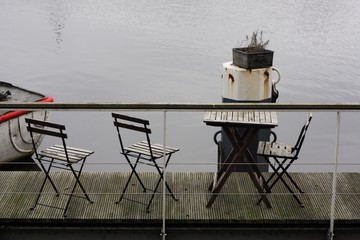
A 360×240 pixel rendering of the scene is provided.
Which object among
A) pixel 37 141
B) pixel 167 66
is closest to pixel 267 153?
pixel 37 141

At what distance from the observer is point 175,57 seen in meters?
32.3

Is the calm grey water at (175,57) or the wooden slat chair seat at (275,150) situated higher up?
the wooden slat chair seat at (275,150)

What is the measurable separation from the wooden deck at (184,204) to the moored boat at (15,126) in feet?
27.4

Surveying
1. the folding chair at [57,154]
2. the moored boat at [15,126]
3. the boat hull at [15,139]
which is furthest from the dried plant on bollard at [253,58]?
the boat hull at [15,139]

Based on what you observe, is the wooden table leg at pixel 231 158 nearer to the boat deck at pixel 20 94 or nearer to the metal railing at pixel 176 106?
the metal railing at pixel 176 106

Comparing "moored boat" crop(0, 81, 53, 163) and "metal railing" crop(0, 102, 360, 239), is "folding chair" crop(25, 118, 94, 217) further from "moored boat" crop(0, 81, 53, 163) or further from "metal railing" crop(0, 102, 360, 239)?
"moored boat" crop(0, 81, 53, 163)

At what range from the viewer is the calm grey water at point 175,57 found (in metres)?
19.5

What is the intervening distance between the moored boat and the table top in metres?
9.37

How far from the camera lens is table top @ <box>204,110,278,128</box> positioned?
17.6ft

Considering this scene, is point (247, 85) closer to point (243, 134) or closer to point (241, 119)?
point (243, 134)

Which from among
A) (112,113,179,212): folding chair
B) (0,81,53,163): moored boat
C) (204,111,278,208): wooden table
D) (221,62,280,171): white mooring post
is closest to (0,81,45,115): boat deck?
(0,81,53,163): moored boat

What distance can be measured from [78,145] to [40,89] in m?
7.88

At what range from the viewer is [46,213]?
5289 mm

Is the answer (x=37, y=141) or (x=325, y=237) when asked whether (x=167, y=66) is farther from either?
(x=325, y=237)
